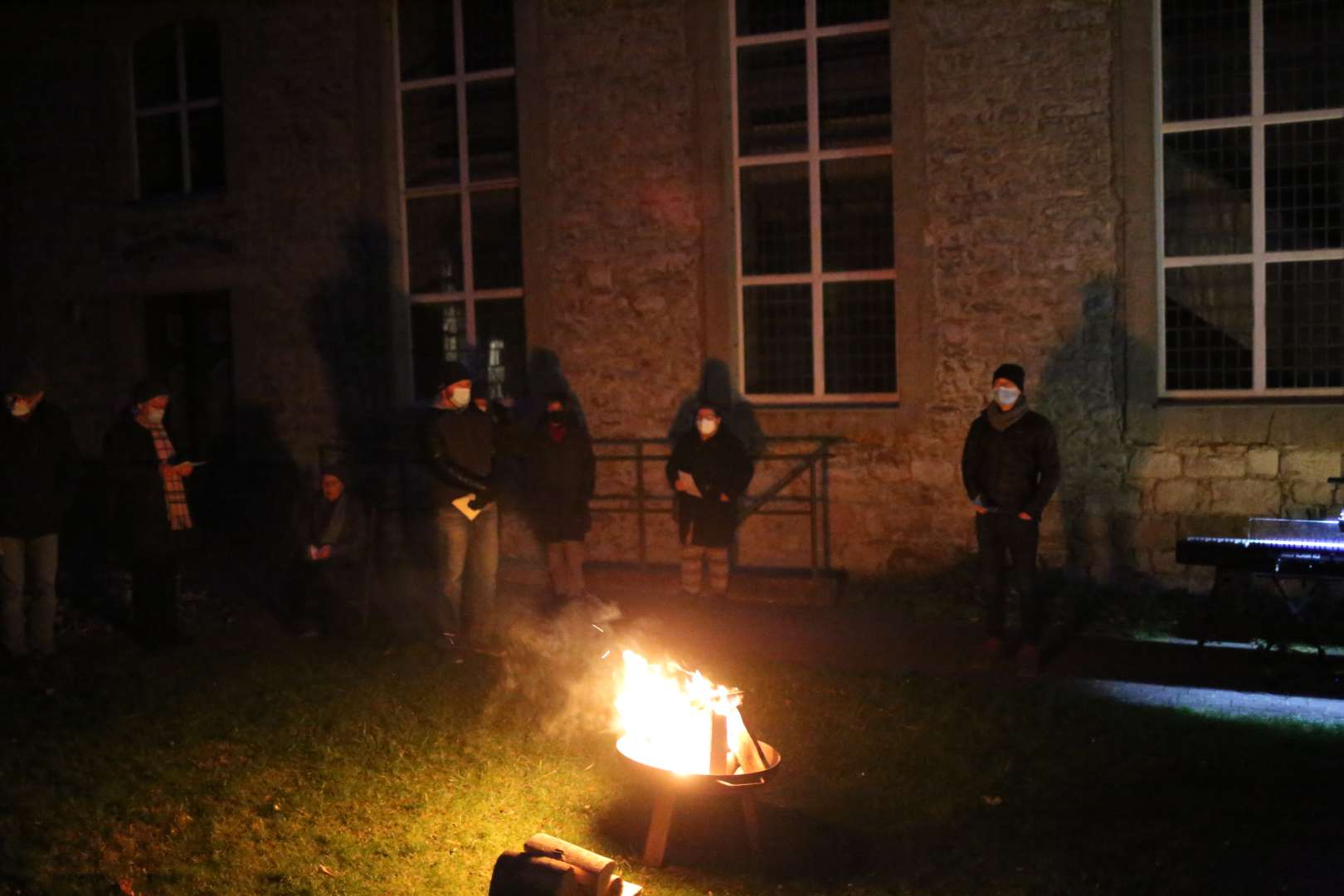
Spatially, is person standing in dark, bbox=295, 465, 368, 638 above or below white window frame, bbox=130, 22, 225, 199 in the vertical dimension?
below

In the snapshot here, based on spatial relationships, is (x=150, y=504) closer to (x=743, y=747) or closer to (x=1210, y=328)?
(x=743, y=747)

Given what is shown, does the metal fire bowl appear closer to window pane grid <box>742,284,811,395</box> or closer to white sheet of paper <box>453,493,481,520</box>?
white sheet of paper <box>453,493,481,520</box>

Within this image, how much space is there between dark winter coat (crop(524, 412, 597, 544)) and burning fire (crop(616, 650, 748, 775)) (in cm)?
481

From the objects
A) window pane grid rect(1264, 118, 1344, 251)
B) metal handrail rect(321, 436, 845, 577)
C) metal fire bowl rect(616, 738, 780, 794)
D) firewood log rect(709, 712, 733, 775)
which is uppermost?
window pane grid rect(1264, 118, 1344, 251)

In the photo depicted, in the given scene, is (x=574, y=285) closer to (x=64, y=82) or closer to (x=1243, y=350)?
(x=1243, y=350)

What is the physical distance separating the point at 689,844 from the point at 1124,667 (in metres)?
3.85

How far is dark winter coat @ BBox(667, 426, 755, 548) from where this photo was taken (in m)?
10.3

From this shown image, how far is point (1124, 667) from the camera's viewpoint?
8031mm

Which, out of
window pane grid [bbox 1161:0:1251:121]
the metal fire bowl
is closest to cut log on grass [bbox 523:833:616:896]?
the metal fire bowl

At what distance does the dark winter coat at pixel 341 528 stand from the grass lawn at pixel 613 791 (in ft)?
4.74

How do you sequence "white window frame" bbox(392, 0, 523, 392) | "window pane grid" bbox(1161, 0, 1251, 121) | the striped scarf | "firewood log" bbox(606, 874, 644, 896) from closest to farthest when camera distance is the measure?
"firewood log" bbox(606, 874, 644, 896) → the striped scarf → "window pane grid" bbox(1161, 0, 1251, 121) → "white window frame" bbox(392, 0, 523, 392)

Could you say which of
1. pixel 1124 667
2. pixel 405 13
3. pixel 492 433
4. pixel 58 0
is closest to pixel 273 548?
pixel 492 433

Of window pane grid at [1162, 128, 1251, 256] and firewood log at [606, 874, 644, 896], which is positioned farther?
window pane grid at [1162, 128, 1251, 256]

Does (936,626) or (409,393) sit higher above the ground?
(409,393)
